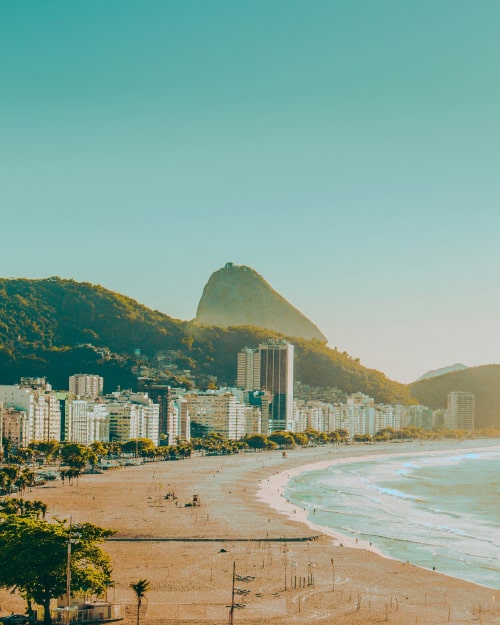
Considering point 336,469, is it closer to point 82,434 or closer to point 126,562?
point 82,434

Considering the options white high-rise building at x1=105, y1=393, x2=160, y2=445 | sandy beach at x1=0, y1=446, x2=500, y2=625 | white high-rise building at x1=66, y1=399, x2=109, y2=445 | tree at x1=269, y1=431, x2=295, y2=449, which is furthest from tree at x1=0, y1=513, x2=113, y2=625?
tree at x1=269, y1=431, x2=295, y2=449

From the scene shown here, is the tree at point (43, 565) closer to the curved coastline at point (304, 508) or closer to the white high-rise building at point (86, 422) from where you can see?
the curved coastline at point (304, 508)

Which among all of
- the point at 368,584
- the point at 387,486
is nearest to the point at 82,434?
the point at 387,486

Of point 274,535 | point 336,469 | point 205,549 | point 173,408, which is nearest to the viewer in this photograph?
point 205,549

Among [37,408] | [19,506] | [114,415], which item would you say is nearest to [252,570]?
[19,506]

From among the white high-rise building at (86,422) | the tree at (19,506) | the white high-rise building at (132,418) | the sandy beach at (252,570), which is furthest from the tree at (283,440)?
the tree at (19,506)

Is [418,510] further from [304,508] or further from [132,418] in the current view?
[132,418]
